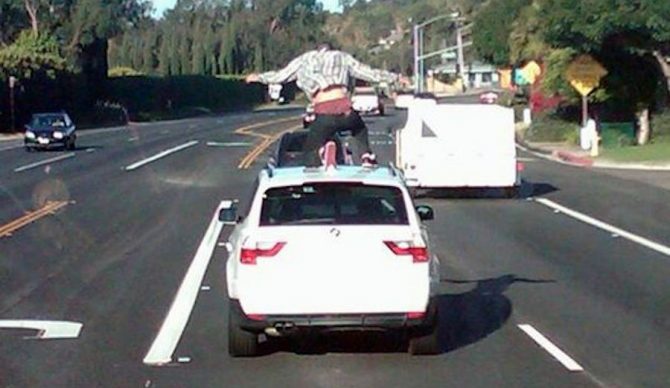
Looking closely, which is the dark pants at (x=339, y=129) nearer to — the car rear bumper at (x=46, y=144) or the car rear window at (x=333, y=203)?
the car rear window at (x=333, y=203)

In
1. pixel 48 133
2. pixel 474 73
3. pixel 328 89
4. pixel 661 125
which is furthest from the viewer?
pixel 474 73

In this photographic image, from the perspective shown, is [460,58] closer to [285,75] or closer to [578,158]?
[578,158]

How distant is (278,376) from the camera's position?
11.6m

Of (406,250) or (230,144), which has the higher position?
(406,250)

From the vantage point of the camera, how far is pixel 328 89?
1747cm

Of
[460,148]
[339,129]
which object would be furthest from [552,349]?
[460,148]

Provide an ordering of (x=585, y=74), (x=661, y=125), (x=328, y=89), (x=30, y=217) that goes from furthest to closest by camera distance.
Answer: (x=661, y=125)
(x=585, y=74)
(x=30, y=217)
(x=328, y=89)

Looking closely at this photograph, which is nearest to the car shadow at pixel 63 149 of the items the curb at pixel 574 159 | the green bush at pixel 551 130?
the curb at pixel 574 159

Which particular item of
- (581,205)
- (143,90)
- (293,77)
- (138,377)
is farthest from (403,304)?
(143,90)

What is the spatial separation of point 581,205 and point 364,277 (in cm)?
1768

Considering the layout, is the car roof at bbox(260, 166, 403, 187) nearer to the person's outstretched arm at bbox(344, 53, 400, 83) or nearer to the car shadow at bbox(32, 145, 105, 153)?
the person's outstretched arm at bbox(344, 53, 400, 83)

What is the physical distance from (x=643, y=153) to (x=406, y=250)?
34.4 metres

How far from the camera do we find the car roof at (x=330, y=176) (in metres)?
12.1

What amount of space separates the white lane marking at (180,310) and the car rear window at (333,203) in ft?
5.21
